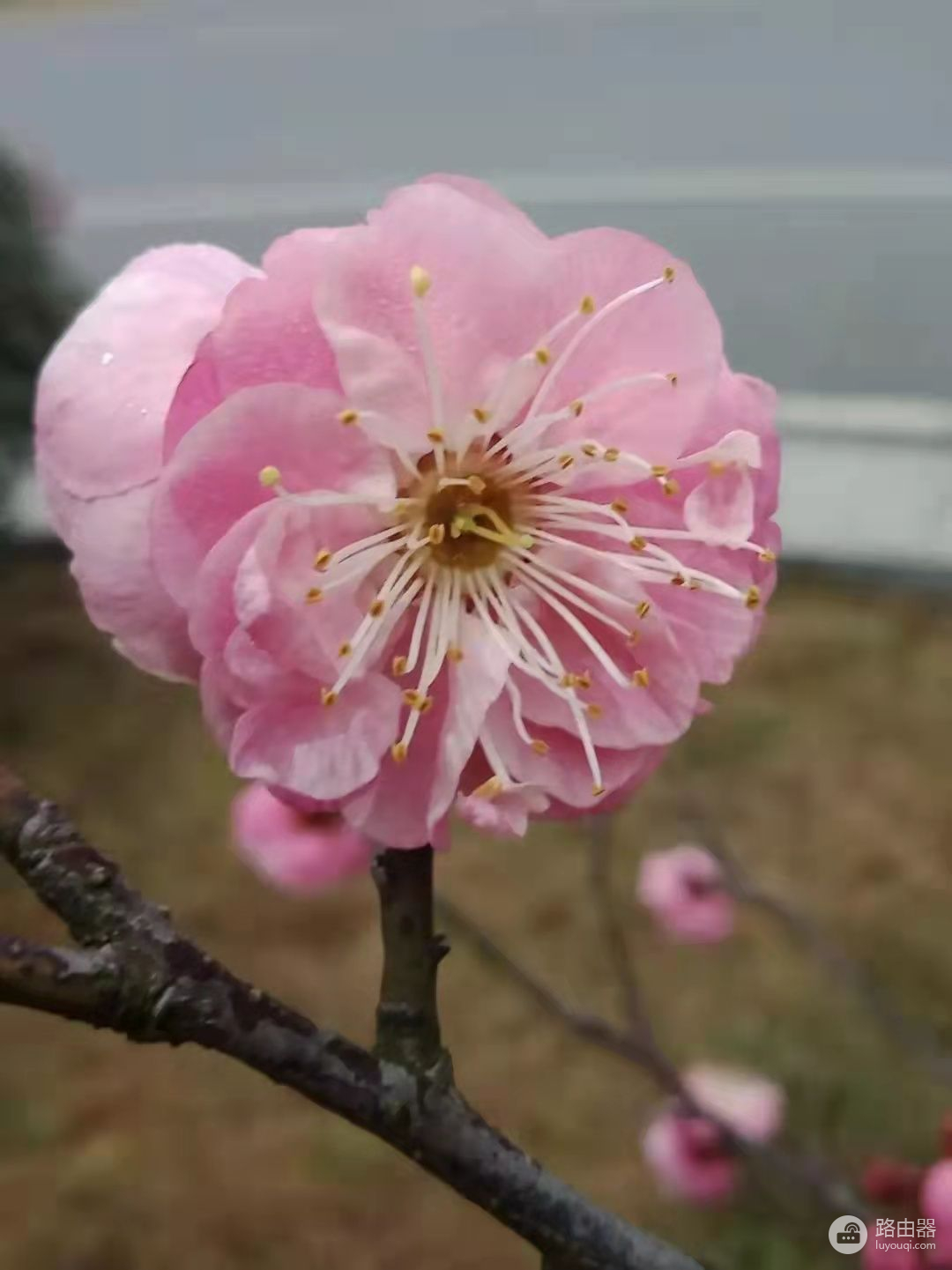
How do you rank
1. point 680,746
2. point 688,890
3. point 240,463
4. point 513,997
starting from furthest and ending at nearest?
point 680,746 → point 513,997 → point 688,890 → point 240,463

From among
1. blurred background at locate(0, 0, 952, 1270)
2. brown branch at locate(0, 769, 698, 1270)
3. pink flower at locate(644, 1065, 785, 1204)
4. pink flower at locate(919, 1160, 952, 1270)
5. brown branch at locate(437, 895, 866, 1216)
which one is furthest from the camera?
blurred background at locate(0, 0, 952, 1270)

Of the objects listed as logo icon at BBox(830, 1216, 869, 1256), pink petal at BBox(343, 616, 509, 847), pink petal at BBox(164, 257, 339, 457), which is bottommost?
logo icon at BBox(830, 1216, 869, 1256)

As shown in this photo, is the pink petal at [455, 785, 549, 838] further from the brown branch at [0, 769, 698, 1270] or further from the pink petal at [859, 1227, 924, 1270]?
the pink petal at [859, 1227, 924, 1270]

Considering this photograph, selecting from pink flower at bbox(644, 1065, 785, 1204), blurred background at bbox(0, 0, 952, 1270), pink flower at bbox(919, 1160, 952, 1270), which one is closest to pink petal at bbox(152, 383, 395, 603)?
pink flower at bbox(919, 1160, 952, 1270)

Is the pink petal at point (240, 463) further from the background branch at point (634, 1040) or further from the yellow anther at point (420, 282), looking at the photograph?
the background branch at point (634, 1040)

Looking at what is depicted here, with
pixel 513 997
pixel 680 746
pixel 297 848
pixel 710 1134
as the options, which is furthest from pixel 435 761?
pixel 680 746

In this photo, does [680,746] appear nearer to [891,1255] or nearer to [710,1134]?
[710,1134]

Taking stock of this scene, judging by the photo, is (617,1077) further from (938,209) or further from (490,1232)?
(938,209)
